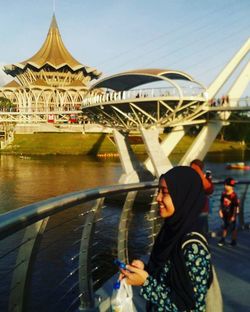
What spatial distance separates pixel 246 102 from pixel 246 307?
30.6 m

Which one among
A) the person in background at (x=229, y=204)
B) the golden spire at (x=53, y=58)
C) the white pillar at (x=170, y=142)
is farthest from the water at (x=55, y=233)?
the golden spire at (x=53, y=58)

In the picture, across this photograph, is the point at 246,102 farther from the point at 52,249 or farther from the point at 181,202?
the point at 181,202

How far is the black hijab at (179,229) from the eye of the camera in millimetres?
2014

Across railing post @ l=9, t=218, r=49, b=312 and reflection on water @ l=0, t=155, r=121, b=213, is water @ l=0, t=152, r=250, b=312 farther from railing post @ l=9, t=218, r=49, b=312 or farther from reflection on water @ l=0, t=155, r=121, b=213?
railing post @ l=9, t=218, r=49, b=312

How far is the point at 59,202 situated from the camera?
2691 millimetres

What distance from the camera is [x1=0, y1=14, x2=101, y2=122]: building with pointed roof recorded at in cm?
10106

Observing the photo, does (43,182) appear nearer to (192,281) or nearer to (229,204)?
(229,204)

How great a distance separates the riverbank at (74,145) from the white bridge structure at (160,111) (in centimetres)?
3212

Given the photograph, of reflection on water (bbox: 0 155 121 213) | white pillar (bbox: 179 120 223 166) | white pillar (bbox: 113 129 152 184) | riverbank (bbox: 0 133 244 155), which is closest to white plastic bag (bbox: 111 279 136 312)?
reflection on water (bbox: 0 155 121 213)

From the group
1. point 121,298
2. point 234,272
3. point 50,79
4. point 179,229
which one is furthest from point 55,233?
point 50,79

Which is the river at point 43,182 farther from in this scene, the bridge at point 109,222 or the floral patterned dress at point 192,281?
the floral patterned dress at point 192,281

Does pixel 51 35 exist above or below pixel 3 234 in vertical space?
above

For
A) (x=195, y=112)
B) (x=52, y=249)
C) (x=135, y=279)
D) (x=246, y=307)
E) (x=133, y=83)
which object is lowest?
(x=52, y=249)

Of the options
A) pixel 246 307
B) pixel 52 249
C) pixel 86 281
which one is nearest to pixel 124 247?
pixel 86 281
